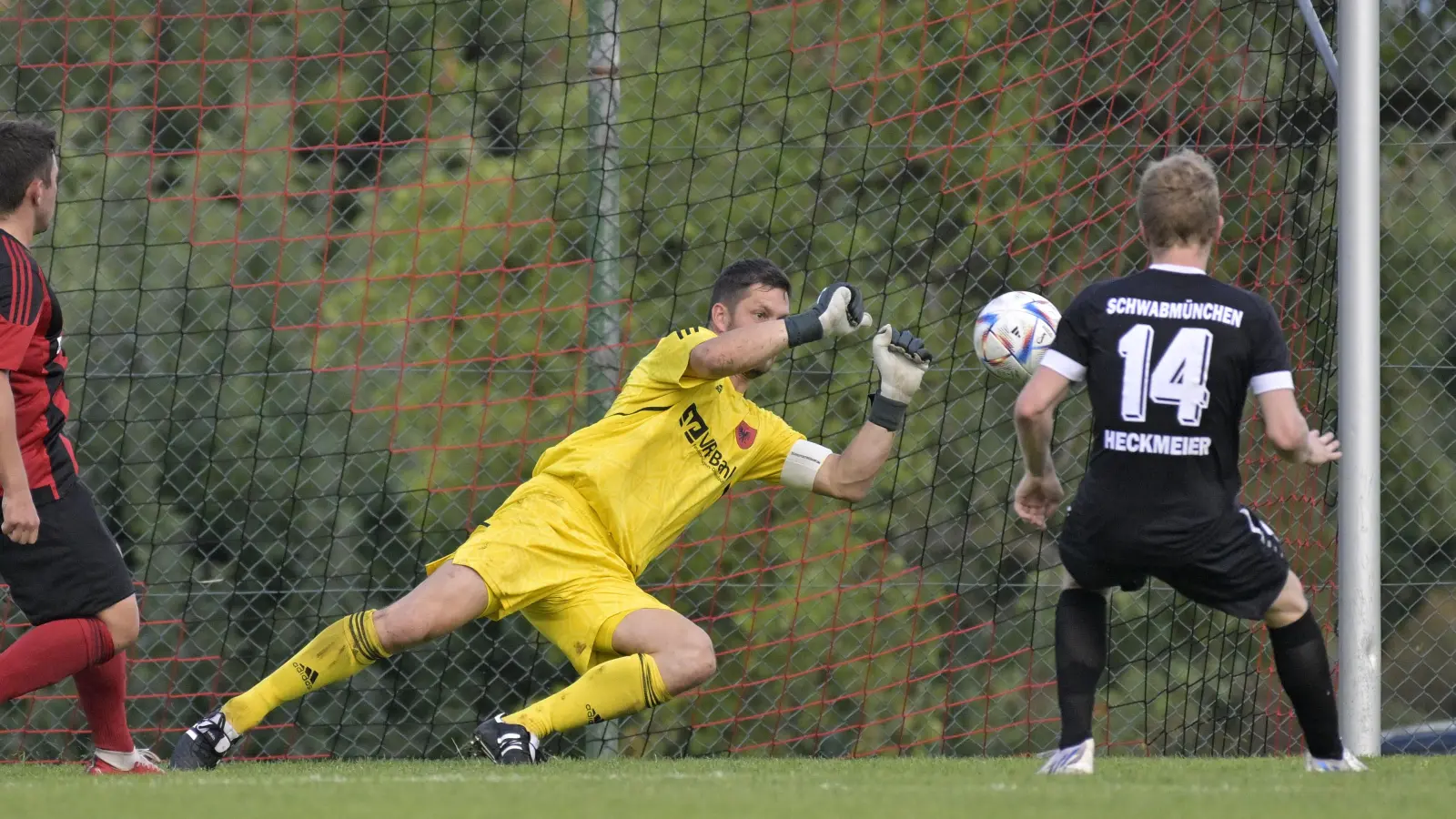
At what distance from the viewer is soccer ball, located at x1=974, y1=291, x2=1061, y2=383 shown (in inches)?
171

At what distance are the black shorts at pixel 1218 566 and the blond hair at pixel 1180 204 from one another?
2.01 ft

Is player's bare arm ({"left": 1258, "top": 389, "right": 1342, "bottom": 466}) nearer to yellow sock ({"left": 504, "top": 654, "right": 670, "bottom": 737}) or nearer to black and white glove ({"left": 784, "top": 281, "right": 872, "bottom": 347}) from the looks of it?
black and white glove ({"left": 784, "top": 281, "right": 872, "bottom": 347})

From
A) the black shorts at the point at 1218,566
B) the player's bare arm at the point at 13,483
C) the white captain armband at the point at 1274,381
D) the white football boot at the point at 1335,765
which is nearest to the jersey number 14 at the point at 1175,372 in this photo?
the white captain armband at the point at 1274,381

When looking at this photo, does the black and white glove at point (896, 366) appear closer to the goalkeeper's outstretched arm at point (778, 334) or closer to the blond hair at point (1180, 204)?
the goalkeeper's outstretched arm at point (778, 334)

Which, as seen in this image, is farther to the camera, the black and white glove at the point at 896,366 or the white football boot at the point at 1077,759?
the black and white glove at the point at 896,366

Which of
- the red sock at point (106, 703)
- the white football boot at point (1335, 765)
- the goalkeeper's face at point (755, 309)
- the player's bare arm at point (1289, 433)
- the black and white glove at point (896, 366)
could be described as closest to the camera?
the player's bare arm at point (1289, 433)

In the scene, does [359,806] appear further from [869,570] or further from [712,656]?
[869,570]

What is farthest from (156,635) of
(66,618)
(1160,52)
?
(1160,52)

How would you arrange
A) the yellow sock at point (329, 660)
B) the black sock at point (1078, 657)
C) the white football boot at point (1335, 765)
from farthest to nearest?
the yellow sock at point (329, 660) < the white football boot at point (1335, 765) < the black sock at point (1078, 657)

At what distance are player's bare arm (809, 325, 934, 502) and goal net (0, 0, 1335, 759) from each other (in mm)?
1816

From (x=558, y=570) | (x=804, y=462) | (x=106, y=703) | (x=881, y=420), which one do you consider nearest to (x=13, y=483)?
(x=106, y=703)

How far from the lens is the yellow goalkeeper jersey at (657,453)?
15.0 feet

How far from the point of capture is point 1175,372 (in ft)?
11.7

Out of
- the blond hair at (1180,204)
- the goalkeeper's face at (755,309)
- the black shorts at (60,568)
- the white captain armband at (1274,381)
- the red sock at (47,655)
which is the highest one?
the blond hair at (1180,204)
